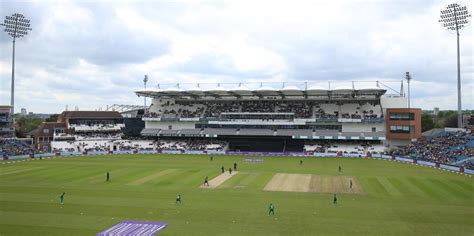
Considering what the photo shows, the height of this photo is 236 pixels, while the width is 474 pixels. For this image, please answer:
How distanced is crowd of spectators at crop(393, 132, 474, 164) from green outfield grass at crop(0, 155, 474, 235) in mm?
11629

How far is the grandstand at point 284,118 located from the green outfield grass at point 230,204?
95.4ft

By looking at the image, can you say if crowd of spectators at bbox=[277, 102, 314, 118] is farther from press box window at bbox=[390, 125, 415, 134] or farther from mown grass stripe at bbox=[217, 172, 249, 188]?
mown grass stripe at bbox=[217, 172, 249, 188]

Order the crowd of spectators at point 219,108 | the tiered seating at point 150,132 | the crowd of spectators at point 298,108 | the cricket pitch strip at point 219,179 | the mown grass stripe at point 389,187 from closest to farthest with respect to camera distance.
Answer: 1. the mown grass stripe at point 389,187
2. the cricket pitch strip at point 219,179
3. the crowd of spectators at point 298,108
4. the crowd of spectators at point 219,108
5. the tiered seating at point 150,132

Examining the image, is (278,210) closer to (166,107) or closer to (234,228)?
(234,228)

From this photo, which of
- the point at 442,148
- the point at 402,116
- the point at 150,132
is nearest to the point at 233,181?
the point at 442,148

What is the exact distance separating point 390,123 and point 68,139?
69.9m

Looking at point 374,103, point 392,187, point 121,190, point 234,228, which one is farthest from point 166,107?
point 234,228

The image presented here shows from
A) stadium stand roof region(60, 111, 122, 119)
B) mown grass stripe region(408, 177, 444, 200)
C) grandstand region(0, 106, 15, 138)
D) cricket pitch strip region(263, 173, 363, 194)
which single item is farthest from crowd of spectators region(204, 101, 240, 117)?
mown grass stripe region(408, 177, 444, 200)

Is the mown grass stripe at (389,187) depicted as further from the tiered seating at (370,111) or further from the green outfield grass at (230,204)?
the tiered seating at (370,111)

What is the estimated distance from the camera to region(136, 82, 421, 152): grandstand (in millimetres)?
74062

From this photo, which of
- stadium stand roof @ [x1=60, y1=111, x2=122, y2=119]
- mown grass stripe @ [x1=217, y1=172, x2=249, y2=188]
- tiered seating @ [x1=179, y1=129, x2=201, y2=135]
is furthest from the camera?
stadium stand roof @ [x1=60, y1=111, x2=122, y2=119]

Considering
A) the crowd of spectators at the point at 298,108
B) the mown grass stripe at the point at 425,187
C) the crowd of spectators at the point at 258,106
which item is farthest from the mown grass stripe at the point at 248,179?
the crowd of spectators at the point at 258,106

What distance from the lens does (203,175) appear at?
43406 mm

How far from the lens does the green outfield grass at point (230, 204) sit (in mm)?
22219
